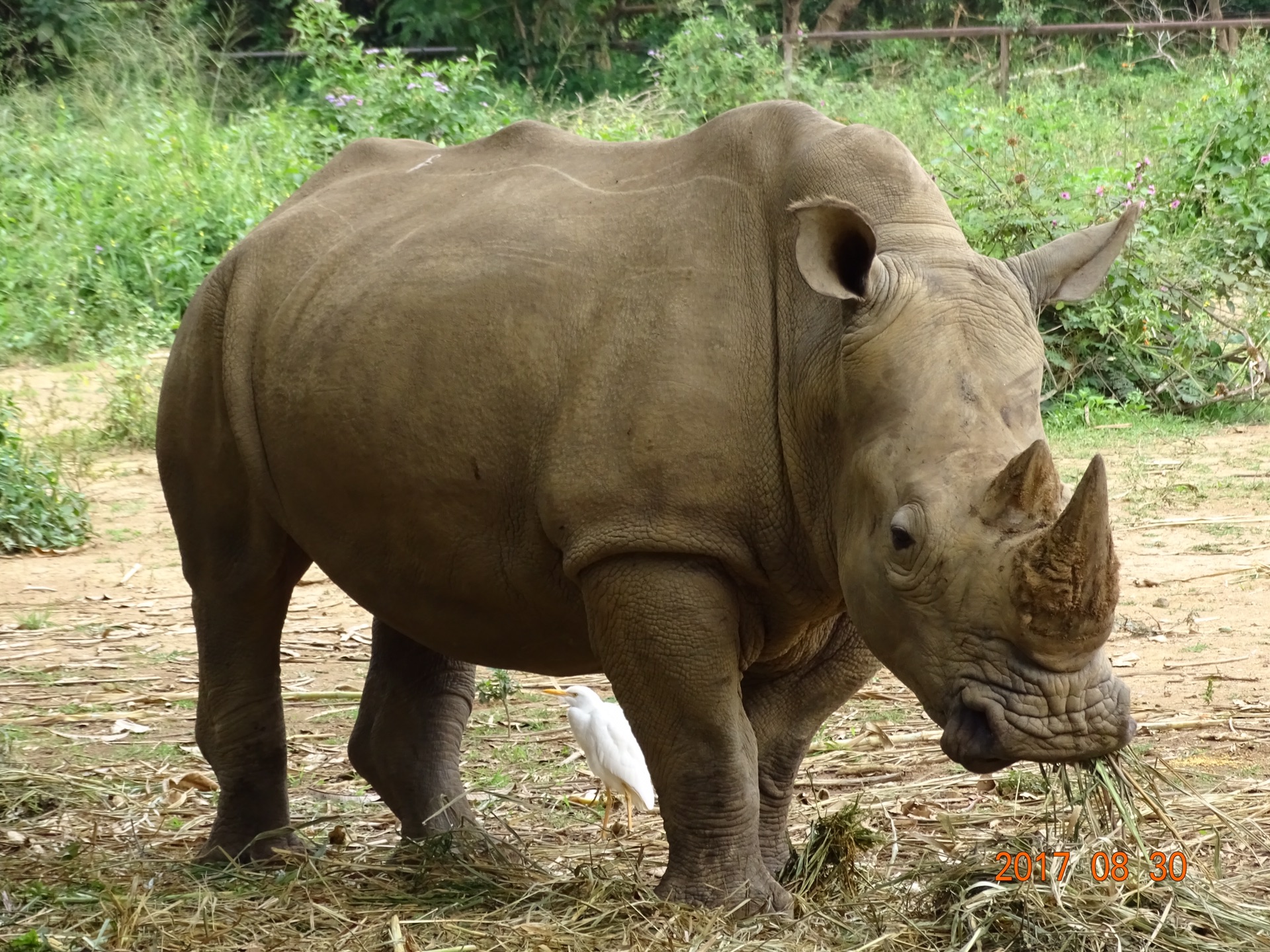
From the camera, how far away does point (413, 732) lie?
5.10 m

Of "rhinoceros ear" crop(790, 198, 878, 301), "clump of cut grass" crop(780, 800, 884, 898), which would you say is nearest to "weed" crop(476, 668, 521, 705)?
"clump of cut grass" crop(780, 800, 884, 898)

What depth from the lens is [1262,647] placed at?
678 cm

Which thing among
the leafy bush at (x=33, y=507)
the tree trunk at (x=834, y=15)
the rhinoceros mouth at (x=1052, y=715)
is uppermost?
the rhinoceros mouth at (x=1052, y=715)

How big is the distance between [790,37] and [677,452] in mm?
17076

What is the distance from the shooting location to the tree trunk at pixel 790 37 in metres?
18.5

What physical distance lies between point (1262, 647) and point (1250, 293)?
583 cm

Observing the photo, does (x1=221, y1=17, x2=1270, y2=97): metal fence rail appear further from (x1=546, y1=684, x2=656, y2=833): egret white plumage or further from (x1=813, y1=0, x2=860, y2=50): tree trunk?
(x1=546, y1=684, x2=656, y2=833): egret white plumage

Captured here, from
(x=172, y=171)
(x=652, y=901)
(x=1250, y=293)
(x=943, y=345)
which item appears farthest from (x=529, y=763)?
(x=172, y=171)

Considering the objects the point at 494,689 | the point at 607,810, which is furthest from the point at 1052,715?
the point at 494,689

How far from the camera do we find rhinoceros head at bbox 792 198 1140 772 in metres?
3.28

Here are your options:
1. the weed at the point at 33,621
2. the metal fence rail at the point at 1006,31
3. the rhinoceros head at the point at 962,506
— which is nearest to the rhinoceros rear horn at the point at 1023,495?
the rhinoceros head at the point at 962,506

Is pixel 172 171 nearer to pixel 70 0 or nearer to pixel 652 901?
pixel 70 0

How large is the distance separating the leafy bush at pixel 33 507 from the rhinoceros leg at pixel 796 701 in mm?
5968

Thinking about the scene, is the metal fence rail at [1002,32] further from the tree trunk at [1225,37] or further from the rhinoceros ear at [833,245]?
the rhinoceros ear at [833,245]
